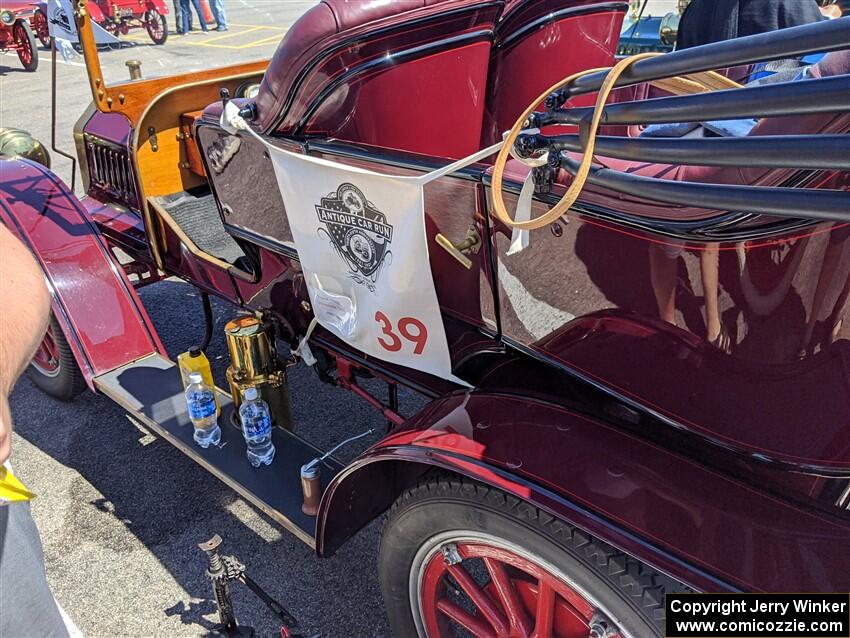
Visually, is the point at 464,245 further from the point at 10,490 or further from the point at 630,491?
the point at 10,490

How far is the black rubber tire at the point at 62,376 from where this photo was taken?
2871mm

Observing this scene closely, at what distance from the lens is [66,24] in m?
2.43

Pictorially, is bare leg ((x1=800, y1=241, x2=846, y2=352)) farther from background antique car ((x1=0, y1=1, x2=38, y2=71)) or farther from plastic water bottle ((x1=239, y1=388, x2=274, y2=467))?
background antique car ((x1=0, y1=1, x2=38, y2=71))

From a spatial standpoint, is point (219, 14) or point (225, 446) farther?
point (219, 14)

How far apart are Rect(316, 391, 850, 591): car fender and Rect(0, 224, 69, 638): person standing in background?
74 cm

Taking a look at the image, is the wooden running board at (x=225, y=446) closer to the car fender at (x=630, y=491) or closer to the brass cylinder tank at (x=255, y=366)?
the brass cylinder tank at (x=255, y=366)

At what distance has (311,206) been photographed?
198 cm

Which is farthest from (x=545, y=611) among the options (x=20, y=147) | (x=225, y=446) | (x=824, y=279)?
(x=20, y=147)

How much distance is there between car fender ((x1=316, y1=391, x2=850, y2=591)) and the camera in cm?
126

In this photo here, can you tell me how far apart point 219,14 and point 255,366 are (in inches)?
619

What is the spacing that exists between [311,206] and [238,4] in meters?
21.1

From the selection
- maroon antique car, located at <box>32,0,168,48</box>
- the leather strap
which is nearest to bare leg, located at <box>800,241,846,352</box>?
the leather strap

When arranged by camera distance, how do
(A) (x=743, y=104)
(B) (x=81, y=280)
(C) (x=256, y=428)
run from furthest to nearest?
(B) (x=81, y=280) → (C) (x=256, y=428) → (A) (x=743, y=104)

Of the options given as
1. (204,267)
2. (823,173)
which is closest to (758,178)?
(823,173)
